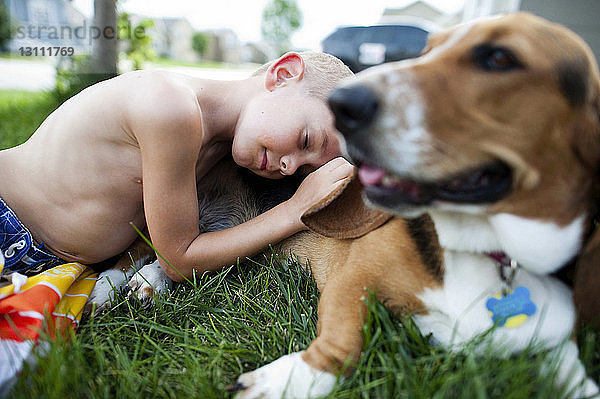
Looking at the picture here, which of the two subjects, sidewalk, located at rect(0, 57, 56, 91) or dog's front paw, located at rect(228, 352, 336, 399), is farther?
sidewalk, located at rect(0, 57, 56, 91)

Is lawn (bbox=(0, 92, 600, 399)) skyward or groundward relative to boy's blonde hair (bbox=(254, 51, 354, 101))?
groundward

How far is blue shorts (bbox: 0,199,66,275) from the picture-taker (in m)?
2.17

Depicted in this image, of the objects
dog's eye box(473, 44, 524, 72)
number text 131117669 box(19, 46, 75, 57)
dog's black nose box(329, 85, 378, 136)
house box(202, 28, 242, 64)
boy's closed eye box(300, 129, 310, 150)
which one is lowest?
house box(202, 28, 242, 64)

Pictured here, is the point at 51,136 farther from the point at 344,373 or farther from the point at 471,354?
the point at 471,354

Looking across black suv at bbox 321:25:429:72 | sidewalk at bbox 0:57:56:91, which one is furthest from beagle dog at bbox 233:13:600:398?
sidewalk at bbox 0:57:56:91

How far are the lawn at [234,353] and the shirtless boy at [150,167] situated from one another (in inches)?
A: 8.2

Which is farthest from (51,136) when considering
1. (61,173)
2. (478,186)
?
(478,186)

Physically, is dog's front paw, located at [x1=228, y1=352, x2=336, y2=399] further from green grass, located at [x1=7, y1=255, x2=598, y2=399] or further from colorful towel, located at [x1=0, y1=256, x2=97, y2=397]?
colorful towel, located at [x1=0, y1=256, x2=97, y2=397]

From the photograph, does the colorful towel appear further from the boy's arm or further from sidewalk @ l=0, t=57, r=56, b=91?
sidewalk @ l=0, t=57, r=56, b=91

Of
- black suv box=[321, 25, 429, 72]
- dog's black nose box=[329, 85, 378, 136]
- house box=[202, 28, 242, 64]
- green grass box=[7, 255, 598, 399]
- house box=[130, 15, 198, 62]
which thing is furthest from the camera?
house box=[202, 28, 242, 64]

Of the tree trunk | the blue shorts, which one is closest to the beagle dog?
the blue shorts

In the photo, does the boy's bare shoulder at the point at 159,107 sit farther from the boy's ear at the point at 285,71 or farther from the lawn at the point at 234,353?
the lawn at the point at 234,353

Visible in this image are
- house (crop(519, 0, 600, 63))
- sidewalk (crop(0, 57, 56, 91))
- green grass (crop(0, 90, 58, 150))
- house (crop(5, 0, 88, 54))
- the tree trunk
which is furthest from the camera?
sidewalk (crop(0, 57, 56, 91))

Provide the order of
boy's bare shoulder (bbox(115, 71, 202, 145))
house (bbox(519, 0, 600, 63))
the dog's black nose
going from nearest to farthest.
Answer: the dog's black nose < boy's bare shoulder (bbox(115, 71, 202, 145)) < house (bbox(519, 0, 600, 63))
